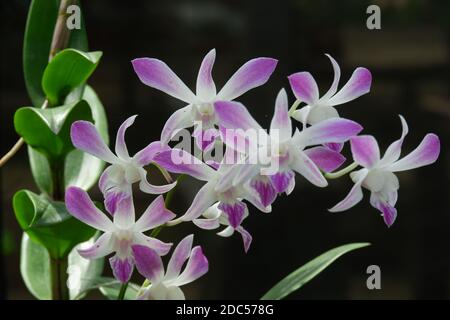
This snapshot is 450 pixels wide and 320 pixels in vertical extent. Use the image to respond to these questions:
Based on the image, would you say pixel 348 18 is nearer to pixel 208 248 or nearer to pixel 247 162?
pixel 208 248

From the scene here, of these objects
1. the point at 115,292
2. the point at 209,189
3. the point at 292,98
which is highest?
the point at 292,98

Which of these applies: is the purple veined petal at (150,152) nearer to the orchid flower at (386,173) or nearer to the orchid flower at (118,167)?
the orchid flower at (118,167)

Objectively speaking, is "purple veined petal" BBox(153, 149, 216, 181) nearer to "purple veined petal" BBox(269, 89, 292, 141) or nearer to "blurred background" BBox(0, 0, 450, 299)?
"purple veined petal" BBox(269, 89, 292, 141)

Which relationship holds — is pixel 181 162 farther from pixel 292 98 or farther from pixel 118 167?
pixel 292 98

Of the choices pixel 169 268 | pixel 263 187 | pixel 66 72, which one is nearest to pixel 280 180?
pixel 263 187

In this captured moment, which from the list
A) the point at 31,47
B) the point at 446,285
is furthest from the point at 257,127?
the point at 446,285

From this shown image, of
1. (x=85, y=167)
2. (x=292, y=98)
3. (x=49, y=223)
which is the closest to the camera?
(x=49, y=223)

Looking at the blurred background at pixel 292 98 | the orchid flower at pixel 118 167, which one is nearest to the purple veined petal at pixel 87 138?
the orchid flower at pixel 118 167
